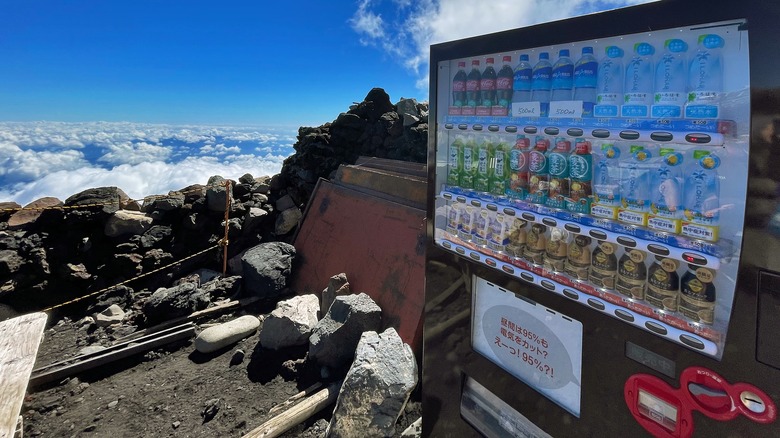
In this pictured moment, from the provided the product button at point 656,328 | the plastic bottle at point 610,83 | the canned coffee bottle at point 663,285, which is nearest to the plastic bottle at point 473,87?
the plastic bottle at point 610,83

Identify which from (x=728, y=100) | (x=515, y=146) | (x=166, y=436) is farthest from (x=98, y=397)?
(x=728, y=100)

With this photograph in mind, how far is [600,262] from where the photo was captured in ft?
5.31

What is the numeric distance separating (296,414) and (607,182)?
269 cm

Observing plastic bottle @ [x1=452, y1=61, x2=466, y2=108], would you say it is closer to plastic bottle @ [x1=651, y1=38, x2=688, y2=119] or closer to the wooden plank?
plastic bottle @ [x1=651, y1=38, x2=688, y2=119]

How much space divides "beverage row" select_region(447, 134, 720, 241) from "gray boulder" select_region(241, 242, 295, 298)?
3400 millimetres

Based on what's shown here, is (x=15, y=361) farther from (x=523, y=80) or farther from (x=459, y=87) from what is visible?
(x=523, y=80)

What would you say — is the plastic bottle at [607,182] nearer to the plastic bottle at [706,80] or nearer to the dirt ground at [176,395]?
the plastic bottle at [706,80]

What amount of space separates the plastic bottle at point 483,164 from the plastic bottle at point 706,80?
896mm

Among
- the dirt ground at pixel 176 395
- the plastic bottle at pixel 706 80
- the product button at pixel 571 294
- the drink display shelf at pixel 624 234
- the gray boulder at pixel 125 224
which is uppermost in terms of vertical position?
the plastic bottle at pixel 706 80

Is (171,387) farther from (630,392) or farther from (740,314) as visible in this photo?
(740,314)

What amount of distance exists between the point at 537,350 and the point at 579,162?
34.8 inches

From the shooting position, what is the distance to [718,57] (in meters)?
1.30

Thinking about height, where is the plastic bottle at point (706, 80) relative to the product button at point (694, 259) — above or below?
above

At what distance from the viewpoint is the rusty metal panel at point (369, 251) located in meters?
3.93
